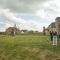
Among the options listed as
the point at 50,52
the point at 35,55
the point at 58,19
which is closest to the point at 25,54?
the point at 35,55

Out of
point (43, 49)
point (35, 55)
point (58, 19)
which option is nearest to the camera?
point (35, 55)

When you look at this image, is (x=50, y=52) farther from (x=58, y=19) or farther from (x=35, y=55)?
(x=58, y=19)

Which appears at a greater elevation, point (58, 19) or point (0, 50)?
point (58, 19)

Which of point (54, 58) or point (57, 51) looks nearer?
point (54, 58)

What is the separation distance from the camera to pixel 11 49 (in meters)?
30.2

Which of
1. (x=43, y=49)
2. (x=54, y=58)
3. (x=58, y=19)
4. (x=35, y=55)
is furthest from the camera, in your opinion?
(x=58, y=19)

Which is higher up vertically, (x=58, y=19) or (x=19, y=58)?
(x=58, y=19)

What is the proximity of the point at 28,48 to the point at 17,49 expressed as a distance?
1.57m

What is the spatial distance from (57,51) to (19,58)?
517cm

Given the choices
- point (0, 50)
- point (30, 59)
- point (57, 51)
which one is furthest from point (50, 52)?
point (0, 50)

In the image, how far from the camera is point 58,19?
350ft

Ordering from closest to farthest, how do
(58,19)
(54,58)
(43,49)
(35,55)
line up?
1. (54,58)
2. (35,55)
3. (43,49)
4. (58,19)

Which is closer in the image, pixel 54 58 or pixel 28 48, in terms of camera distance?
pixel 54 58

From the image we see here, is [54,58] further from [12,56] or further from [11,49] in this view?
[11,49]
